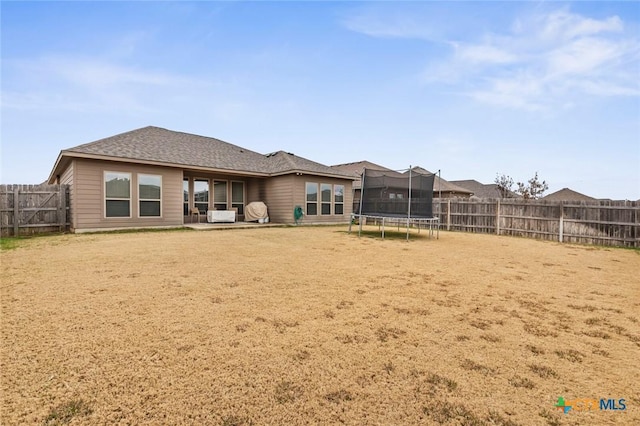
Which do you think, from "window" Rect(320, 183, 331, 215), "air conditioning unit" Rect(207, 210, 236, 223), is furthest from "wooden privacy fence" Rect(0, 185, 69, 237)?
"window" Rect(320, 183, 331, 215)

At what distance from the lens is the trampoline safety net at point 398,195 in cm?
848

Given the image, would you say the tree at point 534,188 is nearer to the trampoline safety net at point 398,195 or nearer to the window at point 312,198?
the window at point 312,198

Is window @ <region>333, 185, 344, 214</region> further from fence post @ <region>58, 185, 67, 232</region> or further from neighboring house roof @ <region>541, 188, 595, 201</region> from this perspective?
neighboring house roof @ <region>541, 188, 595, 201</region>

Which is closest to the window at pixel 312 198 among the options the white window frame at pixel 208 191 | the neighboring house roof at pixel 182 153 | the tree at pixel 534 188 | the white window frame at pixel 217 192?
the neighboring house roof at pixel 182 153

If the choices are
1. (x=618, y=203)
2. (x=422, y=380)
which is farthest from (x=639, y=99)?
(x=422, y=380)

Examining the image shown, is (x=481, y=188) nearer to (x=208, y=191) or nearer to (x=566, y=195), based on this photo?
(x=566, y=195)

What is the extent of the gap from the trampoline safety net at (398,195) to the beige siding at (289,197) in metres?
3.84

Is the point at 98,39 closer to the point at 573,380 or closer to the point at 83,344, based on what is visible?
the point at 83,344

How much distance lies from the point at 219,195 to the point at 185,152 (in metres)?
2.33

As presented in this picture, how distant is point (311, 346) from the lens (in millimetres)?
2025

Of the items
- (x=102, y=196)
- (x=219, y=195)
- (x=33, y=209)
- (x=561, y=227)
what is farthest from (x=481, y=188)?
(x=33, y=209)

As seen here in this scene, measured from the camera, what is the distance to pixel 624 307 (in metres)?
2.96

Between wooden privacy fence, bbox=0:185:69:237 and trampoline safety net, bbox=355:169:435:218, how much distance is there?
968cm

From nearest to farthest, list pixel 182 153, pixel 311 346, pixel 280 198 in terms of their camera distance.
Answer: pixel 311 346 < pixel 182 153 < pixel 280 198
